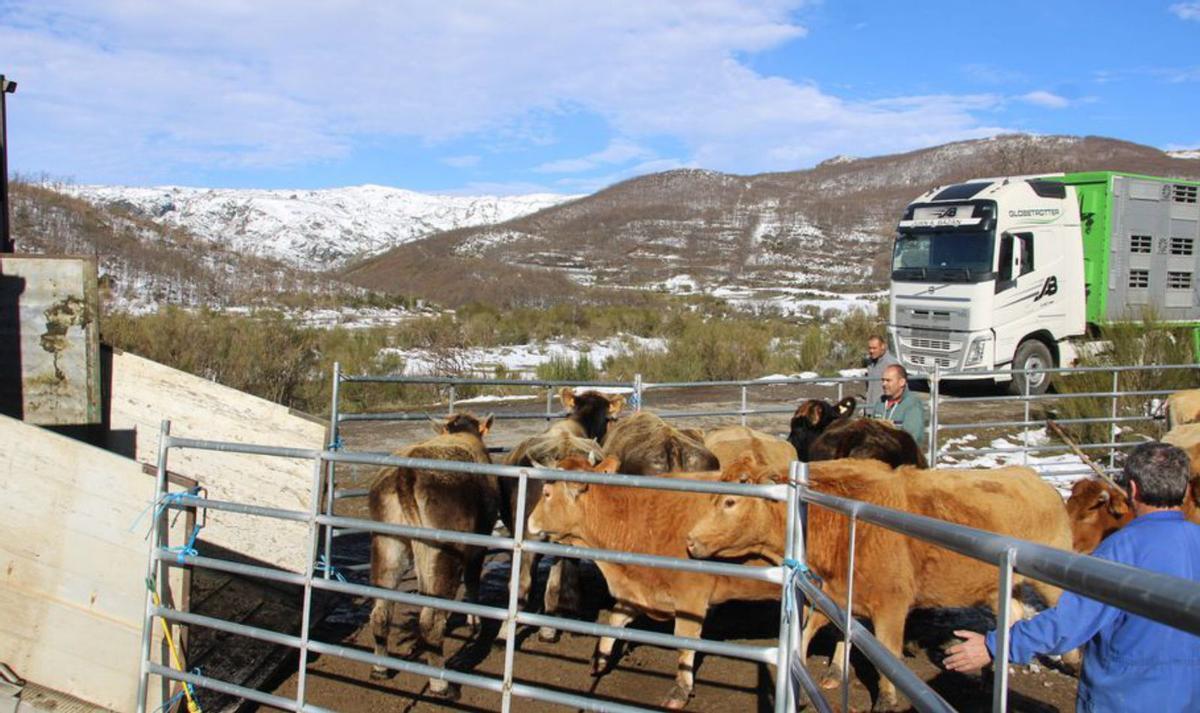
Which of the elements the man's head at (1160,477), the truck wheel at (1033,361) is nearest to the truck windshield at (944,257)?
the truck wheel at (1033,361)

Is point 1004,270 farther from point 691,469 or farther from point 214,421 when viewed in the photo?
point 214,421

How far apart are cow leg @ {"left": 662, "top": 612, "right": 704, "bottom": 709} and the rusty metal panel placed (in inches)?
178

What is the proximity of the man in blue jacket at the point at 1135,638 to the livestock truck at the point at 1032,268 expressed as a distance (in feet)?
50.2

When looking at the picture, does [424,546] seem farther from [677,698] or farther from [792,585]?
[792,585]

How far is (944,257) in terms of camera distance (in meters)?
18.3

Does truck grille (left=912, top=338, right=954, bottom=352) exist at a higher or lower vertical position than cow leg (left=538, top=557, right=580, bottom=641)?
higher

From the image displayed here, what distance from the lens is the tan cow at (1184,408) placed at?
9555 mm

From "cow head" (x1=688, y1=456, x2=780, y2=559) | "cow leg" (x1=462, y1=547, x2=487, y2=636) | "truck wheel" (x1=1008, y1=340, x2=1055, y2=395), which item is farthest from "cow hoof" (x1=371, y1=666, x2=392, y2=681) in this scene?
"truck wheel" (x1=1008, y1=340, x2=1055, y2=395)

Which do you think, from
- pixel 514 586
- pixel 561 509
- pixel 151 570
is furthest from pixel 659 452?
pixel 151 570

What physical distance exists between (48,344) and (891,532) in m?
5.94

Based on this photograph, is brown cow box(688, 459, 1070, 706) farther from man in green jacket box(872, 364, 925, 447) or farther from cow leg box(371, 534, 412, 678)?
man in green jacket box(872, 364, 925, 447)

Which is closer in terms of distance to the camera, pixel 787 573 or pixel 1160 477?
pixel 1160 477

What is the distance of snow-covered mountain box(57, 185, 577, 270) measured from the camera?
313ft

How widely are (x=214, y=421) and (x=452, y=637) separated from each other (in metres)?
2.44
